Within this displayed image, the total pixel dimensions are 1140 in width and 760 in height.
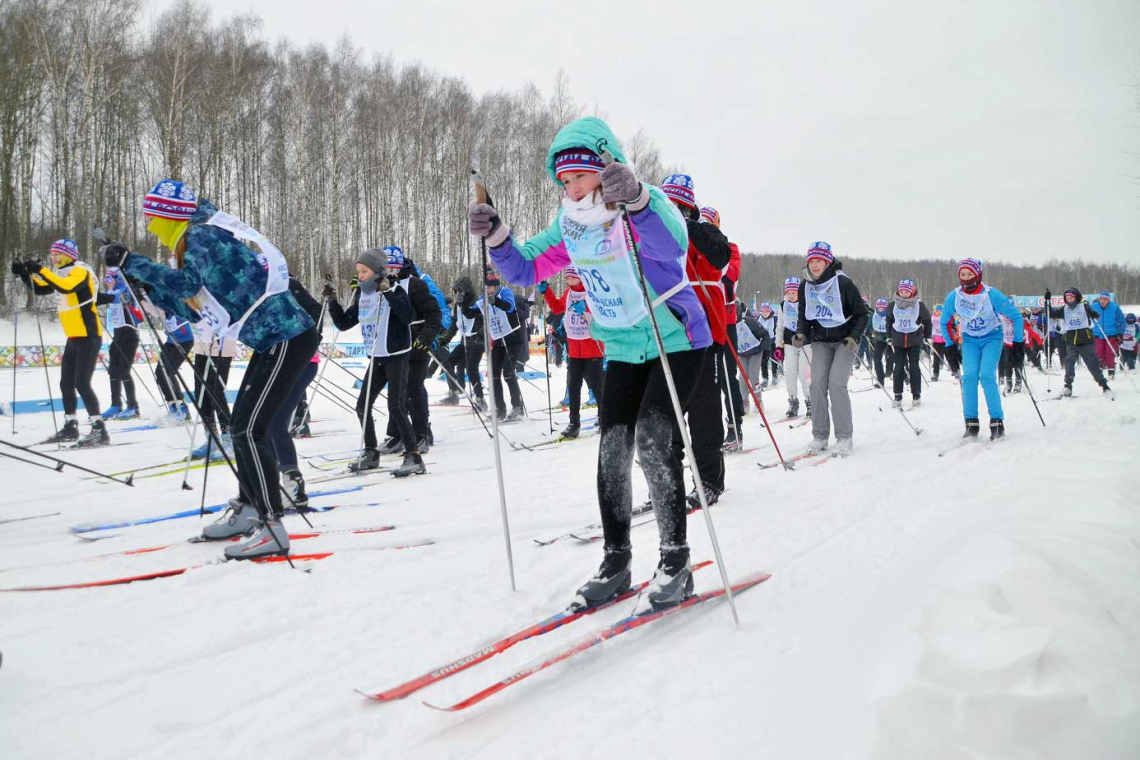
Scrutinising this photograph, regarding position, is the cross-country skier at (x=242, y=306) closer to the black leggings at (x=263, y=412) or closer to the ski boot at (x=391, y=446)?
the black leggings at (x=263, y=412)

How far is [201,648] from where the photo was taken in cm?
231

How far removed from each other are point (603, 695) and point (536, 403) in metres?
11.5

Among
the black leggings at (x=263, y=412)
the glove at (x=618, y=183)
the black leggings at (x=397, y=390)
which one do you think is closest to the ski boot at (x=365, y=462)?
the black leggings at (x=397, y=390)

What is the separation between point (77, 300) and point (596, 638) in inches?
299

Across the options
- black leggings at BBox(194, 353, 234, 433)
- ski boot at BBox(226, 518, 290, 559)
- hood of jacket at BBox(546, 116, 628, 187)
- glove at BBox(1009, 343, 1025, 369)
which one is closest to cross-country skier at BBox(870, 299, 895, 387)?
glove at BBox(1009, 343, 1025, 369)

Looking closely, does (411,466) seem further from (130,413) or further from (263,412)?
(130,413)

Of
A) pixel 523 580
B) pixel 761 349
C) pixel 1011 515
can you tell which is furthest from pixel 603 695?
pixel 761 349

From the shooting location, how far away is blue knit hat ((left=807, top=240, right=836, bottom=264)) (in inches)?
258

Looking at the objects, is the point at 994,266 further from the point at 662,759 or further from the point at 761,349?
the point at 662,759

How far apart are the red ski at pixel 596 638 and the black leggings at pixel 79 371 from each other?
285 inches

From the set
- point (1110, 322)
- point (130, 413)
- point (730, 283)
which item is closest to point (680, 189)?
point (730, 283)

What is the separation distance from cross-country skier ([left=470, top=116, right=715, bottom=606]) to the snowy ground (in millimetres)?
231

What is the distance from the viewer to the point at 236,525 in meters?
3.71

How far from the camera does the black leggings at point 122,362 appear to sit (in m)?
8.92
